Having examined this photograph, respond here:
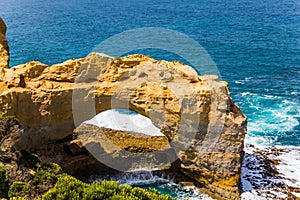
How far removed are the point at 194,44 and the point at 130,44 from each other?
11.0 metres

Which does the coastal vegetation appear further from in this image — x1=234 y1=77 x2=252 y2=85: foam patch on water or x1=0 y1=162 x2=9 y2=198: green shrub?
x1=234 y1=77 x2=252 y2=85: foam patch on water

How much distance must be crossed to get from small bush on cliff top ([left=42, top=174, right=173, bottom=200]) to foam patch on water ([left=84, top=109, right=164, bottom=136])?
1438 centimetres

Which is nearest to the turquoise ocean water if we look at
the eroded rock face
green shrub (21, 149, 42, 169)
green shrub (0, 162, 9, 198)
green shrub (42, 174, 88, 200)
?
the eroded rock face

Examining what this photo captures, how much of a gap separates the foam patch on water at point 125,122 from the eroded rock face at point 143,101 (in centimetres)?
384

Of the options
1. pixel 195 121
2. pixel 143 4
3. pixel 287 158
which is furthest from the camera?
pixel 143 4

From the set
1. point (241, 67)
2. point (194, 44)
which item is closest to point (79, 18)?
point (194, 44)

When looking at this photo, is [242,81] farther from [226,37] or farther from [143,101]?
[143,101]

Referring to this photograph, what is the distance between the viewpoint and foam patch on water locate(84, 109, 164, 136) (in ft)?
99.2

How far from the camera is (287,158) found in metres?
32.2

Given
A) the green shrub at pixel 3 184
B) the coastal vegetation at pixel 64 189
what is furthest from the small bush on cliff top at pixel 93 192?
the green shrub at pixel 3 184

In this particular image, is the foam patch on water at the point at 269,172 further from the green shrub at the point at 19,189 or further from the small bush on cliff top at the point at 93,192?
the green shrub at the point at 19,189

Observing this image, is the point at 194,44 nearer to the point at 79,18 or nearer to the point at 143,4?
the point at 79,18

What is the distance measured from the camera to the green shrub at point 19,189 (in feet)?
50.5

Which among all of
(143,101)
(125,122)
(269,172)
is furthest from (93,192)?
(269,172)
